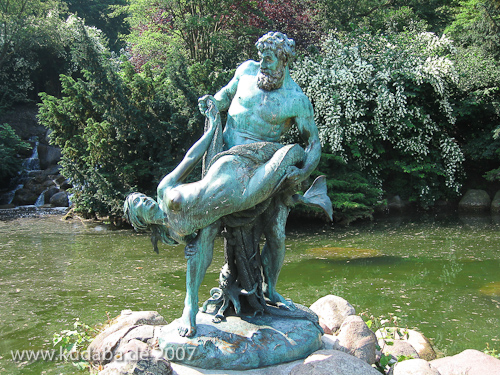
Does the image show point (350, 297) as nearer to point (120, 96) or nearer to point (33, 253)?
point (33, 253)

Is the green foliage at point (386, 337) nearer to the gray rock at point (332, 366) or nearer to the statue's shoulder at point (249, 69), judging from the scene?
the gray rock at point (332, 366)

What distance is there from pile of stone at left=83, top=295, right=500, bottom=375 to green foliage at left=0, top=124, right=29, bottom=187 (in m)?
13.0

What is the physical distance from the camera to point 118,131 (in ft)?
38.4

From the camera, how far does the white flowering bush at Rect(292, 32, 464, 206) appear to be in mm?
12656

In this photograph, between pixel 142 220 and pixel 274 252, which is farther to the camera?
pixel 274 252

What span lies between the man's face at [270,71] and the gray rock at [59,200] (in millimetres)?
13321

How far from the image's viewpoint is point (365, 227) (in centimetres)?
1179

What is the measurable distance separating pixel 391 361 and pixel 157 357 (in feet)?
6.52

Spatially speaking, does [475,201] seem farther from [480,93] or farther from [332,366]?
[332,366]

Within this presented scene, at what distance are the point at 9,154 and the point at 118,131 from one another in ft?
22.0

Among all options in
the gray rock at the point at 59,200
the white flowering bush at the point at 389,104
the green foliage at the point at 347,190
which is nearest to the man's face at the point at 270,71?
the green foliage at the point at 347,190

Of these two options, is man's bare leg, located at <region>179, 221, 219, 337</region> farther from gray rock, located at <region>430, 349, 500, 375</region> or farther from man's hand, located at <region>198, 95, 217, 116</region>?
gray rock, located at <region>430, 349, 500, 375</region>

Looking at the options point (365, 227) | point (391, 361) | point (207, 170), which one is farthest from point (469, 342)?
point (365, 227)

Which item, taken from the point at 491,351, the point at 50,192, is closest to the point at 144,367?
the point at 491,351
